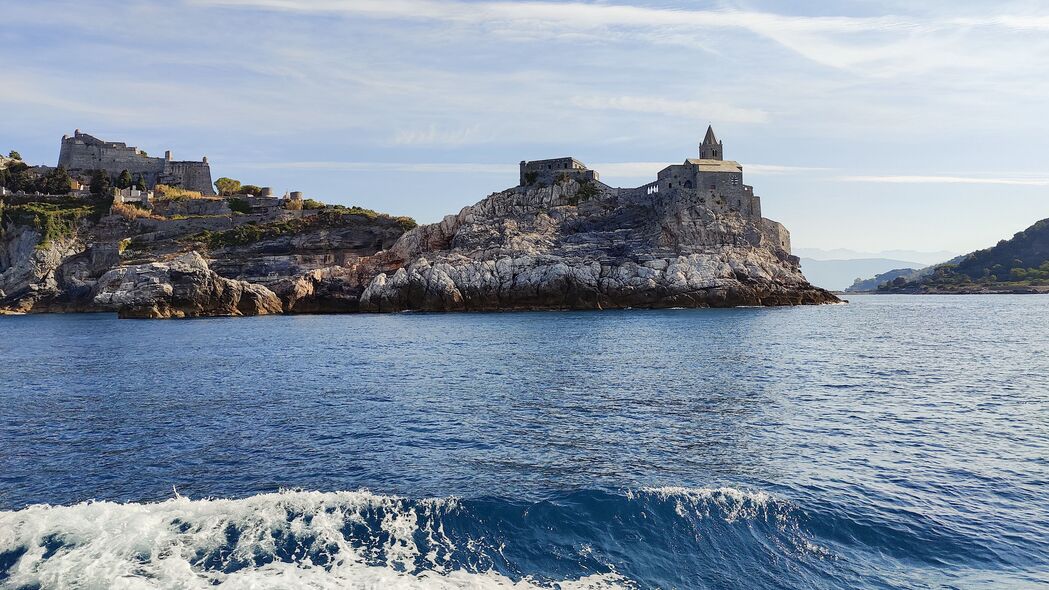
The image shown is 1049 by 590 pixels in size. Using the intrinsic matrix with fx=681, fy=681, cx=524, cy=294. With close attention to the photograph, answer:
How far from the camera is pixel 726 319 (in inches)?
2655

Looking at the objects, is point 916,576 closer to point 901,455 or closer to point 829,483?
point 829,483

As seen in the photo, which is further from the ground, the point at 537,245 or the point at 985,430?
the point at 537,245

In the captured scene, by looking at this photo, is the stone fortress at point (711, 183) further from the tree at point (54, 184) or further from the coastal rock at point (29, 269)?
the tree at point (54, 184)

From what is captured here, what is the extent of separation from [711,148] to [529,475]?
3841 inches

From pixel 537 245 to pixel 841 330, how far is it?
145 feet

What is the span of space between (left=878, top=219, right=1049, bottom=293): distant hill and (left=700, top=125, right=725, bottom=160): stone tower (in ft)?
323

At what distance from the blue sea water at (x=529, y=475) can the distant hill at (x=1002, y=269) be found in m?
158

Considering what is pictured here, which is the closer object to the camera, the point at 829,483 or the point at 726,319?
the point at 829,483

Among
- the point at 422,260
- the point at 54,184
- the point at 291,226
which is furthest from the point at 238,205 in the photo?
the point at 422,260

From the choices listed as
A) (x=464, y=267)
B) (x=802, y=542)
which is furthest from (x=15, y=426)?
(x=464, y=267)

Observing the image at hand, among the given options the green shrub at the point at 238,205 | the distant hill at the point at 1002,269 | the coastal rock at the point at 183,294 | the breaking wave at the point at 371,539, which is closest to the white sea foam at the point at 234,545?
the breaking wave at the point at 371,539

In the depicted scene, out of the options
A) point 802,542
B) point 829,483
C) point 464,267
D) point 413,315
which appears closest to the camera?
point 802,542

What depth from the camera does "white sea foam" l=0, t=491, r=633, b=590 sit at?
39.8ft

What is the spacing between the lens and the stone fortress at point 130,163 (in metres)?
124
